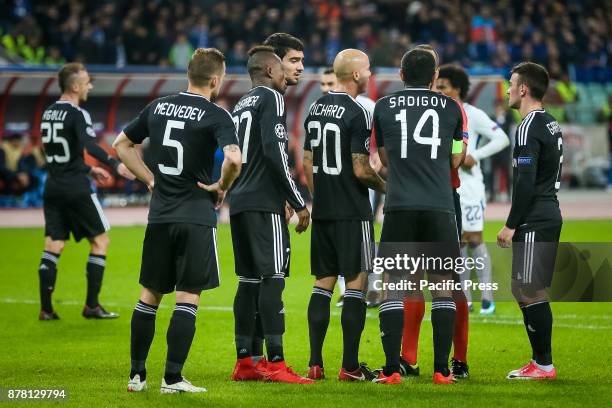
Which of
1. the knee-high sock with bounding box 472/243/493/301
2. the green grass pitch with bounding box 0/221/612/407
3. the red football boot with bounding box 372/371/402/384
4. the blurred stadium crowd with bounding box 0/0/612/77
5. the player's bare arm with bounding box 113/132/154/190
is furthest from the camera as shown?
the blurred stadium crowd with bounding box 0/0/612/77

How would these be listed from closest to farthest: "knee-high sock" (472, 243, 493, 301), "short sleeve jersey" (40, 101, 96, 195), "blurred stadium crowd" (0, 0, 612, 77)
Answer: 1. "short sleeve jersey" (40, 101, 96, 195)
2. "knee-high sock" (472, 243, 493, 301)
3. "blurred stadium crowd" (0, 0, 612, 77)

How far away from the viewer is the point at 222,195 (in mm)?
7340

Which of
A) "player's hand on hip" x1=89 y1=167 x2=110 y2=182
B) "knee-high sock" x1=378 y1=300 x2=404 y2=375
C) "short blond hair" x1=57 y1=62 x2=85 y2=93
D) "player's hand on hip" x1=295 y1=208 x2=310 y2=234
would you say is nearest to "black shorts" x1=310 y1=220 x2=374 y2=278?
"player's hand on hip" x1=295 y1=208 x2=310 y2=234

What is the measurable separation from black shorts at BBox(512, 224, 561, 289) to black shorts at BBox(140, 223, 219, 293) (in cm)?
223

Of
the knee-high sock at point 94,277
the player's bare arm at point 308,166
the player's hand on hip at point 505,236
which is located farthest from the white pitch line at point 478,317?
the player's bare arm at point 308,166

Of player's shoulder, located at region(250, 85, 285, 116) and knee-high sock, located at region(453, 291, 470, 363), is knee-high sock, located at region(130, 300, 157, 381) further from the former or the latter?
knee-high sock, located at region(453, 291, 470, 363)

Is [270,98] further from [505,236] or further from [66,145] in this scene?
[66,145]

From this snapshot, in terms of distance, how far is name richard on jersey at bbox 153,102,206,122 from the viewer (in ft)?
23.7

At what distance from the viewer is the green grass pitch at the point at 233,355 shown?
23.4 ft

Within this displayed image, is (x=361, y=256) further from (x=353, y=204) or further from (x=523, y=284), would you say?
(x=523, y=284)

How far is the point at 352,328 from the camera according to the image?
7.71 meters

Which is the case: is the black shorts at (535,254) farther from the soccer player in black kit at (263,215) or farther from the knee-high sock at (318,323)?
the soccer player in black kit at (263,215)

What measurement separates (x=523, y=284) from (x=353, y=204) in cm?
136

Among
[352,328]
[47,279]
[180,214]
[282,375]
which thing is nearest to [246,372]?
[282,375]
